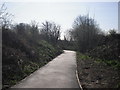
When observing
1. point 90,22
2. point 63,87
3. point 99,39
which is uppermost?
point 90,22

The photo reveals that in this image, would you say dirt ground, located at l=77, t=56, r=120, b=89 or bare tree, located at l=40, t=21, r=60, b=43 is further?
bare tree, located at l=40, t=21, r=60, b=43

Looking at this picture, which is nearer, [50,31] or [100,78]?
[100,78]

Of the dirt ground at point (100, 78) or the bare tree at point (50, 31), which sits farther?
the bare tree at point (50, 31)

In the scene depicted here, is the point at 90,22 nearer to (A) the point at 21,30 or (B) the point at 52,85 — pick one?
(A) the point at 21,30

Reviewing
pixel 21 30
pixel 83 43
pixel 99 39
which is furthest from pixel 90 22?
pixel 21 30

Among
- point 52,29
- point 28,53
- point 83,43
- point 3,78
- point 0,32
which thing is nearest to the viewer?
point 3,78

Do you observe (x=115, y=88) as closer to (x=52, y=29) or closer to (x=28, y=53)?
(x=28, y=53)

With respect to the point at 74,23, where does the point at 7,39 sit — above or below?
below

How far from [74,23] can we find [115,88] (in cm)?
6514

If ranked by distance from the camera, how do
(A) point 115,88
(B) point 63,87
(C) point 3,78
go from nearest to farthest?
(A) point 115,88 < (B) point 63,87 < (C) point 3,78

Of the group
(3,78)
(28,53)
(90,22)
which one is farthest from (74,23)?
(3,78)

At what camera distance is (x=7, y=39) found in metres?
19.7

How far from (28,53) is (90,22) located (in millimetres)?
28113

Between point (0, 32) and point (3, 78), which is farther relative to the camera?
point (0, 32)
